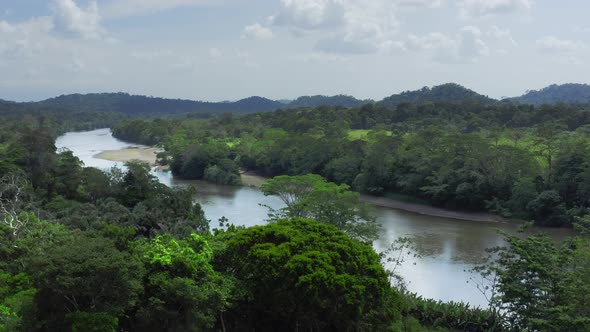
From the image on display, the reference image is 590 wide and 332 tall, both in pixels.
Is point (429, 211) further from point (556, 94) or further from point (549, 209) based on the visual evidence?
point (556, 94)

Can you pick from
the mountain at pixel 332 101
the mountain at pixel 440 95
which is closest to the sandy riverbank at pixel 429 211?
the mountain at pixel 440 95

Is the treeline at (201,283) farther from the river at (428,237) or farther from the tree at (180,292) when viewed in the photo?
the river at (428,237)

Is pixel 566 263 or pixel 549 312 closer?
pixel 549 312

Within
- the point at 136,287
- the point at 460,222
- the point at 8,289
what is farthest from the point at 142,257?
the point at 460,222

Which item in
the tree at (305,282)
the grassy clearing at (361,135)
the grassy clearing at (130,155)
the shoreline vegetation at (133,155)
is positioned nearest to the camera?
the tree at (305,282)

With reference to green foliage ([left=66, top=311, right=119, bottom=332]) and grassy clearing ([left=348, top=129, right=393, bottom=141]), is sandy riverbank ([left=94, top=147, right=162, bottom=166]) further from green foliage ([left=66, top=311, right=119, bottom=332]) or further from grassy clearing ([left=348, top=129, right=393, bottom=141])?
green foliage ([left=66, top=311, right=119, bottom=332])

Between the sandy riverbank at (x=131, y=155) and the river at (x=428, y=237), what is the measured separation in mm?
19563

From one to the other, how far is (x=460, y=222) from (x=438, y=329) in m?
19.2

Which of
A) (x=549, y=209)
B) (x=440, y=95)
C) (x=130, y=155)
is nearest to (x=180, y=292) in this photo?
(x=549, y=209)

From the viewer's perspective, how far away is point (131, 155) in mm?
66062

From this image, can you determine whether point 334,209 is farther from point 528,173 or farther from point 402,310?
point 528,173

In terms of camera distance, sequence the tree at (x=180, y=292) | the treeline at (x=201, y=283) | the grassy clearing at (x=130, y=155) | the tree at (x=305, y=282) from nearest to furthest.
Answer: the treeline at (x=201, y=283) → the tree at (x=180, y=292) → the tree at (x=305, y=282) → the grassy clearing at (x=130, y=155)

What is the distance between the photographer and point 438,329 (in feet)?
45.8

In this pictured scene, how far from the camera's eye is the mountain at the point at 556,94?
168 metres
